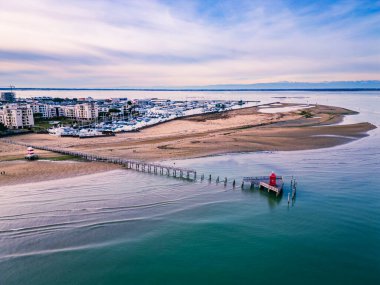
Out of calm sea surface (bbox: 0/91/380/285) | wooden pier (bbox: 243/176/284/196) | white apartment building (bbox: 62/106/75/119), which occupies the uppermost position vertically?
white apartment building (bbox: 62/106/75/119)

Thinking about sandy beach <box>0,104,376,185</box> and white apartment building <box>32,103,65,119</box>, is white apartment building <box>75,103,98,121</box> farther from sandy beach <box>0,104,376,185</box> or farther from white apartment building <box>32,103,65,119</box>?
sandy beach <box>0,104,376,185</box>

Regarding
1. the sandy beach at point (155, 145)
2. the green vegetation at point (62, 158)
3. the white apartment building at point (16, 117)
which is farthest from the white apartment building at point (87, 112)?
the green vegetation at point (62, 158)

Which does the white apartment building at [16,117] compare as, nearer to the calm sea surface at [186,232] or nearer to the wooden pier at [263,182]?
the calm sea surface at [186,232]

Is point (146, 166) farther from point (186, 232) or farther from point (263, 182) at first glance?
point (186, 232)

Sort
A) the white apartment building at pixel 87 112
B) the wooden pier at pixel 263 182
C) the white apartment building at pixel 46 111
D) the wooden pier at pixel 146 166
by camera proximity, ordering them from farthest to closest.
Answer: the white apartment building at pixel 46 111, the white apartment building at pixel 87 112, the wooden pier at pixel 146 166, the wooden pier at pixel 263 182

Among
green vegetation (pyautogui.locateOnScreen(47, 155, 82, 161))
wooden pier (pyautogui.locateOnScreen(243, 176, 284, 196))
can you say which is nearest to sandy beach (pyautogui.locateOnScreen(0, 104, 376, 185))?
green vegetation (pyautogui.locateOnScreen(47, 155, 82, 161))

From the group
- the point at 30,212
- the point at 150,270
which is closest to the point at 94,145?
the point at 30,212

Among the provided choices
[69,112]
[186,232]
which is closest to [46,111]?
Answer: [69,112]

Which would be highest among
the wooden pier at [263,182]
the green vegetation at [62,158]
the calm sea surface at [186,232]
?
the wooden pier at [263,182]

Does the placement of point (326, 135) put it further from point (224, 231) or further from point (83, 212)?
point (83, 212)
